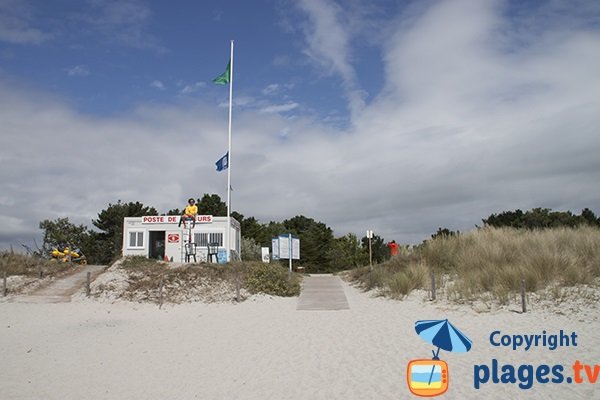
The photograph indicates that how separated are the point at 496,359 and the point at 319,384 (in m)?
3.84

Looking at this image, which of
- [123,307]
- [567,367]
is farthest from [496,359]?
[123,307]

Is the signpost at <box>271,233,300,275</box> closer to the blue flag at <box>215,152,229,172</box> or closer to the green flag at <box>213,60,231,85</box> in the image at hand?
the blue flag at <box>215,152,229,172</box>

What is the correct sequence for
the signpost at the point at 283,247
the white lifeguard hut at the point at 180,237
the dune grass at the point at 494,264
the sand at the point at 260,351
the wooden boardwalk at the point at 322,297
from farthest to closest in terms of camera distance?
the white lifeguard hut at the point at 180,237 → the signpost at the point at 283,247 → the wooden boardwalk at the point at 322,297 → the dune grass at the point at 494,264 → the sand at the point at 260,351

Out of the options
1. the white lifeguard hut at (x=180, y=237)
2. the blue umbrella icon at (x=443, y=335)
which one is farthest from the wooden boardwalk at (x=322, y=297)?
the blue umbrella icon at (x=443, y=335)

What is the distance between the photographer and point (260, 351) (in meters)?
11.6

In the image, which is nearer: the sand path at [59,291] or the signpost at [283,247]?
the sand path at [59,291]

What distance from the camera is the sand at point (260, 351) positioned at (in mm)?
8867

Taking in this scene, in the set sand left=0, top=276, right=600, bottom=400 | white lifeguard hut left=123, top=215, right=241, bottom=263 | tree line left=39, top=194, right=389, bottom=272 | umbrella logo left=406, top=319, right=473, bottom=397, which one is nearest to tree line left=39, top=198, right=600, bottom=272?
tree line left=39, top=194, right=389, bottom=272

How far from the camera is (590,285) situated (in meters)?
14.5

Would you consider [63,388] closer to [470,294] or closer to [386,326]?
[386,326]

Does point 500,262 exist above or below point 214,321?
above

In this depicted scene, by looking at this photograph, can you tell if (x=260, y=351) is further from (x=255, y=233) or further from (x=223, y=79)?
(x=255, y=233)

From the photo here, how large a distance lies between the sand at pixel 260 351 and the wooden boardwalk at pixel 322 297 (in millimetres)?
614

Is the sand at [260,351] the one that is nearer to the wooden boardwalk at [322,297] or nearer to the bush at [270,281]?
the wooden boardwalk at [322,297]
